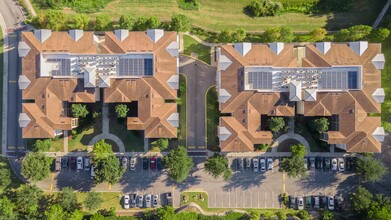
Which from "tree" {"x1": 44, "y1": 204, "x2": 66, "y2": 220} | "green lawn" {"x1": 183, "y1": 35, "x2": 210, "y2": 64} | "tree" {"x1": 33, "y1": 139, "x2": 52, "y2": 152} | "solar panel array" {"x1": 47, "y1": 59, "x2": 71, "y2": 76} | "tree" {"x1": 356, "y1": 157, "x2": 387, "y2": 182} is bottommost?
"tree" {"x1": 44, "y1": 204, "x2": 66, "y2": 220}

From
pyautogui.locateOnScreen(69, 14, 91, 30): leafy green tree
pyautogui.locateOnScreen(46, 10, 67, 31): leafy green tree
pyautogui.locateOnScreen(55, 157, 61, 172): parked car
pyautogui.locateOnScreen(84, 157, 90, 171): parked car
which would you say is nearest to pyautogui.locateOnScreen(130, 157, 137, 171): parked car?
pyautogui.locateOnScreen(84, 157, 90, 171): parked car

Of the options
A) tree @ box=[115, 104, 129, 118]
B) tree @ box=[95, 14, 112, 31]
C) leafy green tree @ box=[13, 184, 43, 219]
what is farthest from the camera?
tree @ box=[95, 14, 112, 31]

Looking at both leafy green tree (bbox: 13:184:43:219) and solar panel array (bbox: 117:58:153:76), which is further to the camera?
leafy green tree (bbox: 13:184:43:219)

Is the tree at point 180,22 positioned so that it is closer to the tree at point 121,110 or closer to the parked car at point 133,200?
the tree at point 121,110

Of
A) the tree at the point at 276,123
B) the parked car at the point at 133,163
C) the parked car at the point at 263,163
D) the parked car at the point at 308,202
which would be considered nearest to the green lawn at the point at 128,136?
the parked car at the point at 133,163

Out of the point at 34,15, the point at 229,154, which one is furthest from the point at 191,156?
the point at 34,15

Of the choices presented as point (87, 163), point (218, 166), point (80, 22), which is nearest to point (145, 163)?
point (87, 163)

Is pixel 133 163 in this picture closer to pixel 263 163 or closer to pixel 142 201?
pixel 142 201

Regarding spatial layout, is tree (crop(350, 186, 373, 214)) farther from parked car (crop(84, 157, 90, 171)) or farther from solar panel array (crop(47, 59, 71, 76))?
solar panel array (crop(47, 59, 71, 76))
